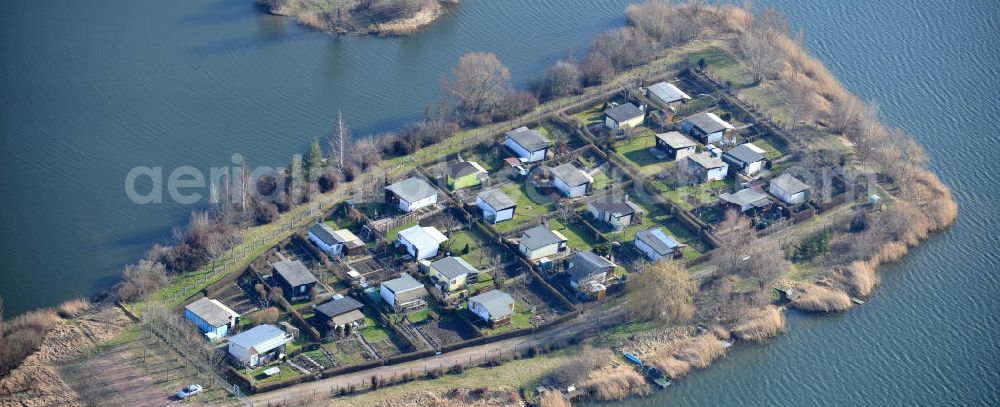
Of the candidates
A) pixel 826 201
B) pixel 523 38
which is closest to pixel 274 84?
pixel 523 38

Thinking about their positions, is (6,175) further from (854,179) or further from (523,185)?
(854,179)

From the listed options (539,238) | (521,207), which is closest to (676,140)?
(521,207)

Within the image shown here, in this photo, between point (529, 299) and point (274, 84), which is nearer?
point (529, 299)

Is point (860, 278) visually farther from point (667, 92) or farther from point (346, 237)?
point (346, 237)

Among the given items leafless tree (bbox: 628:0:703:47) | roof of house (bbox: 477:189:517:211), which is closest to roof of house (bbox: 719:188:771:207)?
roof of house (bbox: 477:189:517:211)

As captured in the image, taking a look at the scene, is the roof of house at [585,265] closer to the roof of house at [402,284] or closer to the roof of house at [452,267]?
the roof of house at [452,267]

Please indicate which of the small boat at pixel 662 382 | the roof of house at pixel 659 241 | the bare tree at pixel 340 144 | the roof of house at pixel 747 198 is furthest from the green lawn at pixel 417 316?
the roof of house at pixel 747 198
